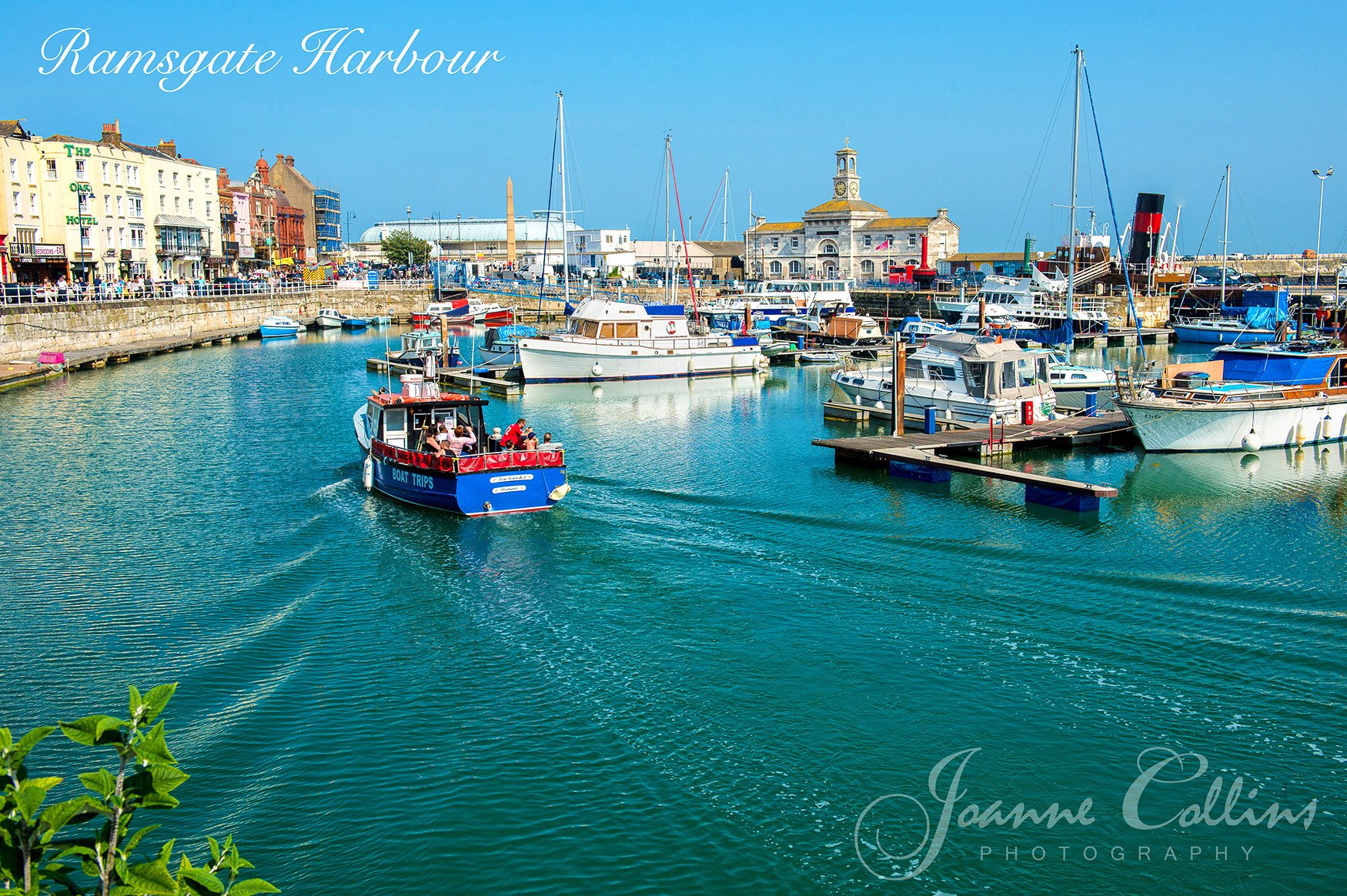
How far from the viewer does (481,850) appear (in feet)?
39.2

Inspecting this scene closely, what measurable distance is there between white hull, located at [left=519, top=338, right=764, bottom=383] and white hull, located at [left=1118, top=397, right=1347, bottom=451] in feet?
80.9

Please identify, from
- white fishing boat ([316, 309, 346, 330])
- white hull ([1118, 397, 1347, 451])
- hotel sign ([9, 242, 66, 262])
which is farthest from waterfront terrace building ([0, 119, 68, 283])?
white hull ([1118, 397, 1347, 451])

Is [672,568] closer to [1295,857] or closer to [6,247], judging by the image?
[1295,857]

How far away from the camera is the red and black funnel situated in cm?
9100

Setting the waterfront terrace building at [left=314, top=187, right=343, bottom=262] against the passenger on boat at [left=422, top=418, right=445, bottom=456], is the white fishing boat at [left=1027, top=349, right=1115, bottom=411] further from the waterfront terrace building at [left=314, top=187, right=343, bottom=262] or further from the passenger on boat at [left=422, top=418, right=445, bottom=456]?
the waterfront terrace building at [left=314, top=187, right=343, bottom=262]

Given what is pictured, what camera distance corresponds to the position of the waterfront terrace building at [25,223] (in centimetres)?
6069

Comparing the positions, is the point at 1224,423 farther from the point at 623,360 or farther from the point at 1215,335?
the point at 1215,335

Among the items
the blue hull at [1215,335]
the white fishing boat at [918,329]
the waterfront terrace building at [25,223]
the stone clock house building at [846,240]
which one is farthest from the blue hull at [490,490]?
the stone clock house building at [846,240]

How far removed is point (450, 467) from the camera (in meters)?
23.8

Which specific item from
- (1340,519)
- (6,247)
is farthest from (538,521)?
(6,247)

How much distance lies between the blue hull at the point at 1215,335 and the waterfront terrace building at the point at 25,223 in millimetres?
70324

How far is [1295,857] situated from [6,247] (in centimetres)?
6864

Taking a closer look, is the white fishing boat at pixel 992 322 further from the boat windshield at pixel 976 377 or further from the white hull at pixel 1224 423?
the white hull at pixel 1224 423

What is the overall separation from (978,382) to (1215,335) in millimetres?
42030
